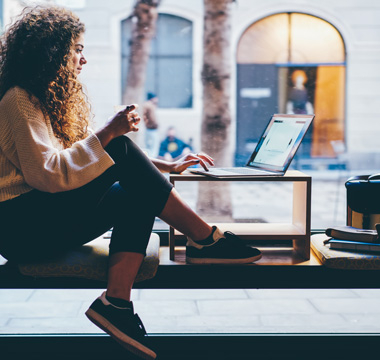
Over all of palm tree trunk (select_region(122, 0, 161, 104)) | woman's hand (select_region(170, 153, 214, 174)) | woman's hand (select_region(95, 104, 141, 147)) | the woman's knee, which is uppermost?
palm tree trunk (select_region(122, 0, 161, 104))

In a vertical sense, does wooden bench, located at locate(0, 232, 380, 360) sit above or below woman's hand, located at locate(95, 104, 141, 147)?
below

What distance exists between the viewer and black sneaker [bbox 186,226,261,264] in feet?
5.90

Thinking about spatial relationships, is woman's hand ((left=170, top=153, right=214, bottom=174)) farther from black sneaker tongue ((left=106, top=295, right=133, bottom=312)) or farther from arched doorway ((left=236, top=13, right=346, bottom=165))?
arched doorway ((left=236, top=13, right=346, bottom=165))

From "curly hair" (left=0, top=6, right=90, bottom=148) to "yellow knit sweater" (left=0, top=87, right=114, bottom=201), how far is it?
62 millimetres

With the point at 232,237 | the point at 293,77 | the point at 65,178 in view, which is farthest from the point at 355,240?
the point at 293,77

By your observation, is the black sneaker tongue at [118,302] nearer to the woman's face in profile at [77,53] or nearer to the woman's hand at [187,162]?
the woman's hand at [187,162]

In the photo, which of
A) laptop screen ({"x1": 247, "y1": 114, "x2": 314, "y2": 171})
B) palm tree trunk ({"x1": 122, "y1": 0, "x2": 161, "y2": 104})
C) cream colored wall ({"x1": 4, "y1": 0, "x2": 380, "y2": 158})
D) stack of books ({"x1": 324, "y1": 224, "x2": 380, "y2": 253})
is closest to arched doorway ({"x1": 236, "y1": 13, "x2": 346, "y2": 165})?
cream colored wall ({"x1": 4, "y1": 0, "x2": 380, "y2": 158})

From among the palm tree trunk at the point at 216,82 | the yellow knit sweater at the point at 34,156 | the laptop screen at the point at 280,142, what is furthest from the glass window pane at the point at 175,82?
the yellow knit sweater at the point at 34,156

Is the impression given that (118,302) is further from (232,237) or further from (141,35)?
(141,35)

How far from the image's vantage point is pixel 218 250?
180 centimetres

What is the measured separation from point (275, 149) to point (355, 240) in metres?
0.47

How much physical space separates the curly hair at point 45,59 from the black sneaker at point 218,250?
0.59m

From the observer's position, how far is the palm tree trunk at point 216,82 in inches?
123
